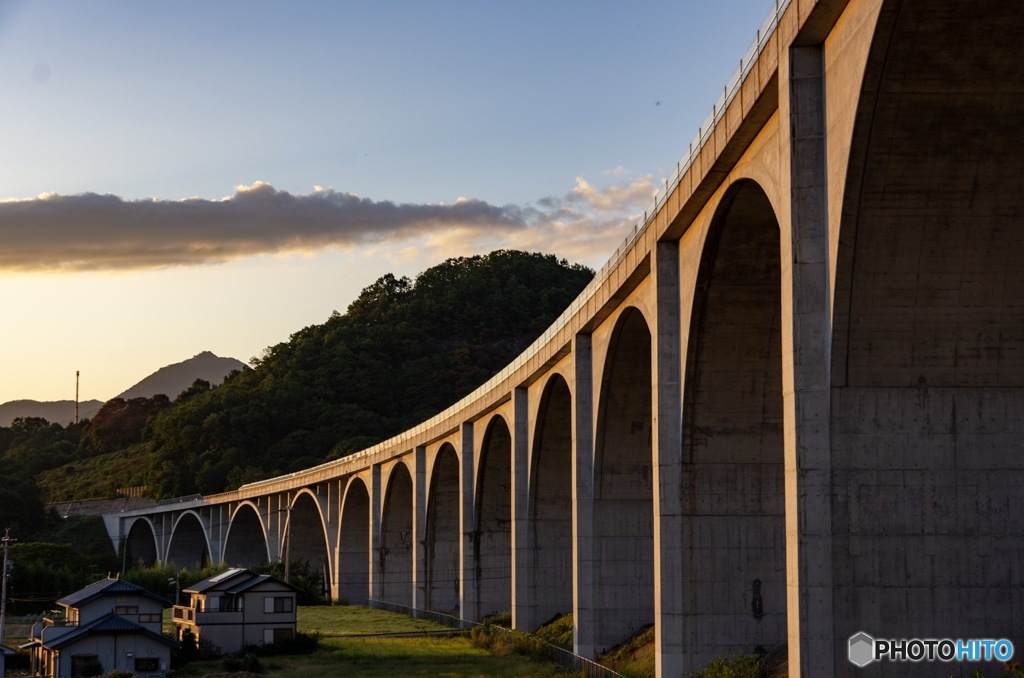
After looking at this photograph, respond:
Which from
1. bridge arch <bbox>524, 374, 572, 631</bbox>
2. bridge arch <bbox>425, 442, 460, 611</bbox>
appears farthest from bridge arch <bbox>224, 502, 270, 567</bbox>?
bridge arch <bbox>524, 374, 572, 631</bbox>

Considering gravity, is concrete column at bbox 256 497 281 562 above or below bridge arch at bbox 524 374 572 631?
below

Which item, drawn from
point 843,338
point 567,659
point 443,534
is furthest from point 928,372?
point 443,534

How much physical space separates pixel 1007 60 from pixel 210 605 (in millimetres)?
46826

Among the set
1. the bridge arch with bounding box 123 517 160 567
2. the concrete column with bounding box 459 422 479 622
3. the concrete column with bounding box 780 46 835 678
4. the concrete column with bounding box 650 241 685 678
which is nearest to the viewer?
the concrete column with bounding box 780 46 835 678

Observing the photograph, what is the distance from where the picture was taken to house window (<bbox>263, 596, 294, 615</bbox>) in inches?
2355

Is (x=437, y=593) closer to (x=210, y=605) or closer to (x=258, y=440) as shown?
(x=210, y=605)

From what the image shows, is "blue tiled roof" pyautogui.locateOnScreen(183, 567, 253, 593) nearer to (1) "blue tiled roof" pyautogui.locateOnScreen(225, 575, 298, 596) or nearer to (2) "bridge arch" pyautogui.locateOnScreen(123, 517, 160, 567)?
(1) "blue tiled roof" pyautogui.locateOnScreen(225, 575, 298, 596)

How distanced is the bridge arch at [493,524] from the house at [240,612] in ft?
41.6

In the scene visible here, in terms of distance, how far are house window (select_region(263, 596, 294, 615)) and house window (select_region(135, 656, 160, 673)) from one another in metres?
9.65

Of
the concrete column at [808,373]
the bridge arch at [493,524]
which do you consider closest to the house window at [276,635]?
the bridge arch at [493,524]

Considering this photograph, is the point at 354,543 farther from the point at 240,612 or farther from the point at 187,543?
the point at 187,543

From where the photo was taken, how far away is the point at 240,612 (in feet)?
195

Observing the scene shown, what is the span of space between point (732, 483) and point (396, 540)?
2439 inches
